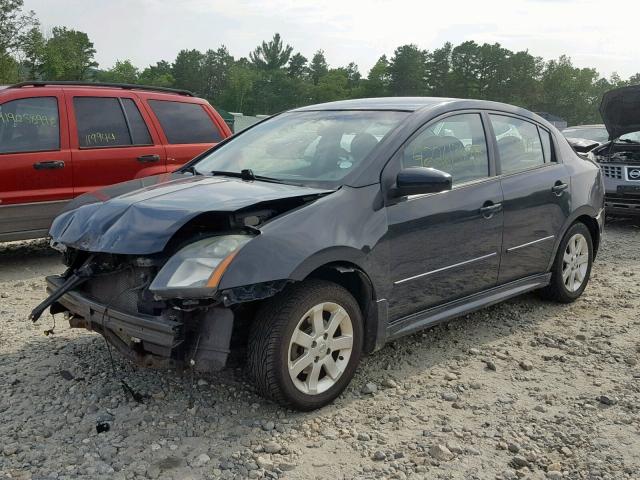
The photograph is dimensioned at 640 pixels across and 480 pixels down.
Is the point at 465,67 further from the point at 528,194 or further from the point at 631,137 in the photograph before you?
the point at 528,194

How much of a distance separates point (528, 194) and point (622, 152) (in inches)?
249

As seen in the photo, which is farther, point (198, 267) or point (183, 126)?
point (183, 126)

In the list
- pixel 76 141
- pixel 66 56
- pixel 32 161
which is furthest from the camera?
pixel 66 56

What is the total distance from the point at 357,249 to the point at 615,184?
7.28 meters

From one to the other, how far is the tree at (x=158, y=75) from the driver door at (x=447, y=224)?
102696 millimetres

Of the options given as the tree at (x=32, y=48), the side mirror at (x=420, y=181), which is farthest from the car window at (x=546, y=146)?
the tree at (x=32, y=48)

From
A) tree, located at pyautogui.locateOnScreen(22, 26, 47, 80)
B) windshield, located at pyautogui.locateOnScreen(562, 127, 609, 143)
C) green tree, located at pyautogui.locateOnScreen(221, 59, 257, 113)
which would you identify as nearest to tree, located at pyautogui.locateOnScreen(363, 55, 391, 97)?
green tree, located at pyautogui.locateOnScreen(221, 59, 257, 113)

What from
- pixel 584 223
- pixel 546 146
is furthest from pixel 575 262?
pixel 546 146

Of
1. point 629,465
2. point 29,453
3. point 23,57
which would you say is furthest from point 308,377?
point 23,57

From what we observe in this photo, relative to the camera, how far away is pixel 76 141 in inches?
256

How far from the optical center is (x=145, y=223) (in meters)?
3.19

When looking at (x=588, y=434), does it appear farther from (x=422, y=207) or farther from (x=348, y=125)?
(x=348, y=125)

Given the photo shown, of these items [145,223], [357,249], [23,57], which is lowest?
[357,249]

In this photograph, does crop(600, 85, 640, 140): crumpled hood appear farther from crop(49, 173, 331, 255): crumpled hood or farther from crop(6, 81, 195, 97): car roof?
crop(49, 173, 331, 255): crumpled hood
